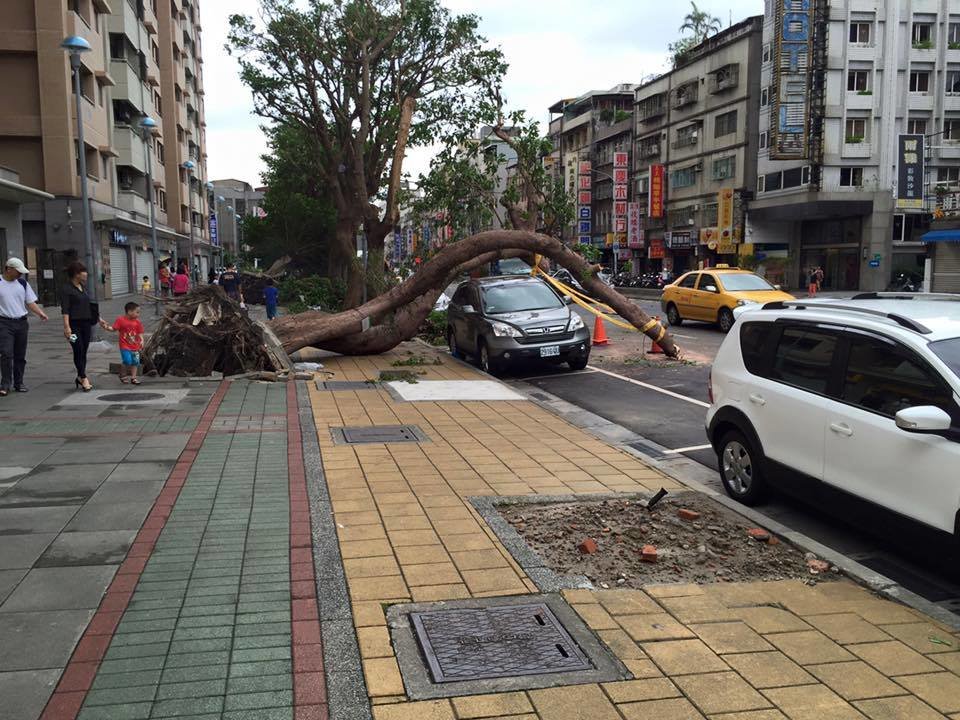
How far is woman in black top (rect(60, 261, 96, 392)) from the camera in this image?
11.1 meters

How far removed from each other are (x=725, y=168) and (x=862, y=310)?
48998 mm

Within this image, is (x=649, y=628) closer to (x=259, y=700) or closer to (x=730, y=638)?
(x=730, y=638)

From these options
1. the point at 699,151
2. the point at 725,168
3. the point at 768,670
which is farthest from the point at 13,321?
the point at 699,151

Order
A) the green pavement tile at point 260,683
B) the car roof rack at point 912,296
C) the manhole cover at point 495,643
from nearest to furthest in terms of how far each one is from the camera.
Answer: the green pavement tile at point 260,683 < the manhole cover at point 495,643 < the car roof rack at point 912,296

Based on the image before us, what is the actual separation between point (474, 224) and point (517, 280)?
555cm

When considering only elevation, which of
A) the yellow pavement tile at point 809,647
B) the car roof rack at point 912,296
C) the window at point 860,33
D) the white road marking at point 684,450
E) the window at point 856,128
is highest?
the window at point 860,33

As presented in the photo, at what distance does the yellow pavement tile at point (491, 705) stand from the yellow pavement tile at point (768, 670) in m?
1.02

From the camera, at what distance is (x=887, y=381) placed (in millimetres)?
5141

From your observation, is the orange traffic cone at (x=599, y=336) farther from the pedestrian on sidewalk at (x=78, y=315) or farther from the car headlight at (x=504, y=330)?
the pedestrian on sidewalk at (x=78, y=315)

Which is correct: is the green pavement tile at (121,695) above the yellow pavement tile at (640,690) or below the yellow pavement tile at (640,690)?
above

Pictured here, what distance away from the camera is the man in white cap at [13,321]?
418 inches

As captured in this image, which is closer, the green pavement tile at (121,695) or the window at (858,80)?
the green pavement tile at (121,695)

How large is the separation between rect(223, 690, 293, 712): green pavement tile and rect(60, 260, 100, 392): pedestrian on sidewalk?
8948 millimetres

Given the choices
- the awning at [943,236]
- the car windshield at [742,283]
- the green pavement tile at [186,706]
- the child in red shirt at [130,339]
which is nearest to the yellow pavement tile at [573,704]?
the green pavement tile at [186,706]
